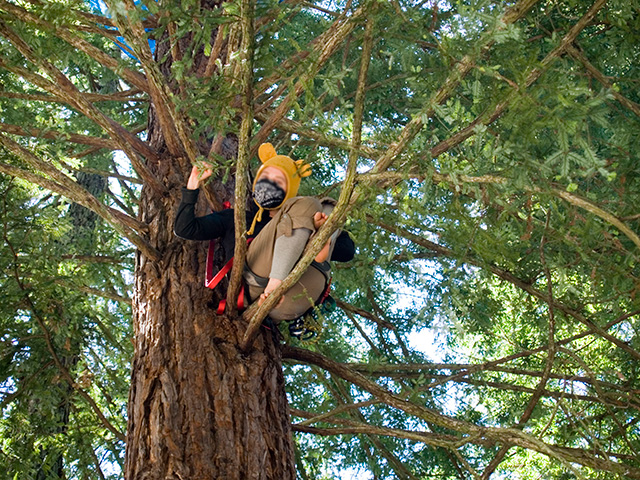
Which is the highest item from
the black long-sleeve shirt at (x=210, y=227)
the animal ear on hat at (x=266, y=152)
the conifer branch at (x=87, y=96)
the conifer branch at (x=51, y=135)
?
the conifer branch at (x=87, y=96)

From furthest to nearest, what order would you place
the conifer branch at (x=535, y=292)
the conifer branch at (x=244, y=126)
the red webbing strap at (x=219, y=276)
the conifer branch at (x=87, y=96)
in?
the conifer branch at (x=87, y=96), the conifer branch at (x=535, y=292), the red webbing strap at (x=219, y=276), the conifer branch at (x=244, y=126)

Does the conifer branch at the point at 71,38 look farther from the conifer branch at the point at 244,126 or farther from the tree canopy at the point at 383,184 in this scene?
the conifer branch at the point at 244,126

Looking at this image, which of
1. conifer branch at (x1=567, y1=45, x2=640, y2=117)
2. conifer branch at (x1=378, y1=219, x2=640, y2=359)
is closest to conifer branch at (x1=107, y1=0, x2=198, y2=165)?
conifer branch at (x1=378, y1=219, x2=640, y2=359)

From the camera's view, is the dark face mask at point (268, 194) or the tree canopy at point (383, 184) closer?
the tree canopy at point (383, 184)

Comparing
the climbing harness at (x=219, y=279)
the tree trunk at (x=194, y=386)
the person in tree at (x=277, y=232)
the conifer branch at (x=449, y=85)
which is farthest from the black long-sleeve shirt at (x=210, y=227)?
the conifer branch at (x=449, y=85)

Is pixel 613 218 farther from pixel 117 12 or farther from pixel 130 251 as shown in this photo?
pixel 130 251

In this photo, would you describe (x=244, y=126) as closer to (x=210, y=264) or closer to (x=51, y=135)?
(x=210, y=264)

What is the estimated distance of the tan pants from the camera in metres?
3.52

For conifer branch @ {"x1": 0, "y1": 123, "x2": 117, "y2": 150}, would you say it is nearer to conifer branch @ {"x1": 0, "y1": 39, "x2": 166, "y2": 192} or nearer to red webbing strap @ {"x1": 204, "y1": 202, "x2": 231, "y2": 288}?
conifer branch @ {"x1": 0, "y1": 39, "x2": 166, "y2": 192}

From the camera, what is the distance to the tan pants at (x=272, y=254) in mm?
3516

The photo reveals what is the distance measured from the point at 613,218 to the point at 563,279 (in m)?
0.74

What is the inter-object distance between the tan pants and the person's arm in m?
0.26

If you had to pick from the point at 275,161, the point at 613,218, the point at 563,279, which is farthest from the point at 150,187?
the point at 613,218

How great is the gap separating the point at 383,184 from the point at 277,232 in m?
0.63
